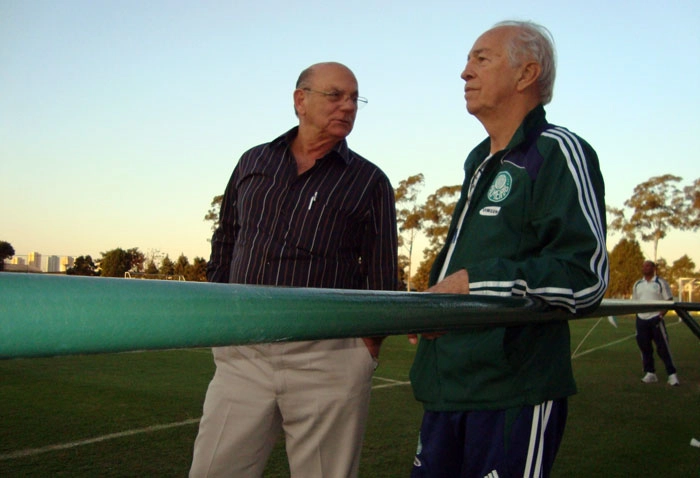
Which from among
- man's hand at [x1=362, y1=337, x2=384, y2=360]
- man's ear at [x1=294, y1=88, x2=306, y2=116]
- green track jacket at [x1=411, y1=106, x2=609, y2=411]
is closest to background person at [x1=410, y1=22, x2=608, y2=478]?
green track jacket at [x1=411, y1=106, x2=609, y2=411]

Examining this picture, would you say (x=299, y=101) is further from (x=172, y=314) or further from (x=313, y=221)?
(x=172, y=314)

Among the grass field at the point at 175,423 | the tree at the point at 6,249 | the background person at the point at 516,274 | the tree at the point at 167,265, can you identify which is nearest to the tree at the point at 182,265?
the tree at the point at 167,265

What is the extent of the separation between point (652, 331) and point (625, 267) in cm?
A: 5294

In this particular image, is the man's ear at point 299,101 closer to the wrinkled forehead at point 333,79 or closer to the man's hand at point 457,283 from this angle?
the wrinkled forehead at point 333,79

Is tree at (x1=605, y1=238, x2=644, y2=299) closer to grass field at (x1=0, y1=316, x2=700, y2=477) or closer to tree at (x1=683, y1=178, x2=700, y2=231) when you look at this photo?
tree at (x1=683, y1=178, x2=700, y2=231)

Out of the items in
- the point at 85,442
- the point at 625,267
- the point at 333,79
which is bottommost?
the point at 85,442

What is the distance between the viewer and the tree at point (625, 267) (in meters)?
61.2

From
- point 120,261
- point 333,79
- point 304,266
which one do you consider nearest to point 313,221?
point 304,266

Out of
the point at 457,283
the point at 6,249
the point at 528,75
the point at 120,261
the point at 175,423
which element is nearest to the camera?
the point at 457,283

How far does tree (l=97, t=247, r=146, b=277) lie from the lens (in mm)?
32312

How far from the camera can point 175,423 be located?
20.6 feet

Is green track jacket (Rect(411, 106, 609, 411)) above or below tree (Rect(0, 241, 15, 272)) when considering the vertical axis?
below

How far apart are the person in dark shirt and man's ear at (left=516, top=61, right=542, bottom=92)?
3.29 ft

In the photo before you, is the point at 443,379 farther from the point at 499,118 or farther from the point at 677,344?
the point at 677,344
